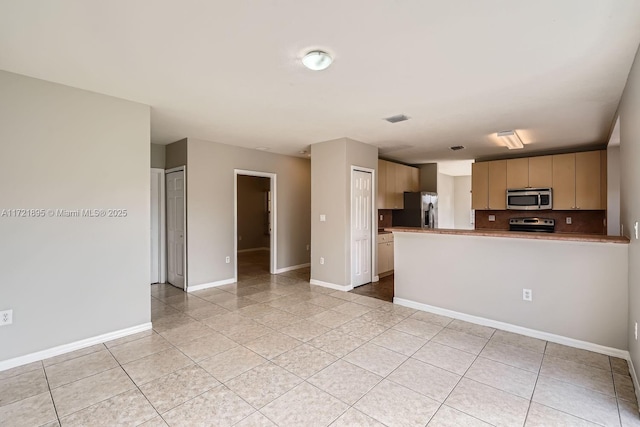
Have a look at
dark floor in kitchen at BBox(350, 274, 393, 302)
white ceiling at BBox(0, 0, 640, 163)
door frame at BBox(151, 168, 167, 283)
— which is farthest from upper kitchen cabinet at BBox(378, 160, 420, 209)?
door frame at BBox(151, 168, 167, 283)

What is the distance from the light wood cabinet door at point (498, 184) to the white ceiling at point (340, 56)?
7.02 ft

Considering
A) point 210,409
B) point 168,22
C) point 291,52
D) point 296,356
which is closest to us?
point 168,22

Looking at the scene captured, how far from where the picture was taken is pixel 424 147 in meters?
5.66

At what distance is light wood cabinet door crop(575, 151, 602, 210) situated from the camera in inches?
201

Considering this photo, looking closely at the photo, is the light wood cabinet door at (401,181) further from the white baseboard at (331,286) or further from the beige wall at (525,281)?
the beige wall at (525,281)

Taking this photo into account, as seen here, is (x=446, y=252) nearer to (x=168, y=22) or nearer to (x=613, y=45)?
(x=613, y=45)

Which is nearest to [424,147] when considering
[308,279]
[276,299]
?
[308,279]

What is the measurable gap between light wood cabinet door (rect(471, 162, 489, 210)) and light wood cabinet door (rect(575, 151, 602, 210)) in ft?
4.65

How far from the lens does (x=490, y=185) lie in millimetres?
6195

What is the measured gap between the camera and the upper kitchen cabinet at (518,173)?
577 cm

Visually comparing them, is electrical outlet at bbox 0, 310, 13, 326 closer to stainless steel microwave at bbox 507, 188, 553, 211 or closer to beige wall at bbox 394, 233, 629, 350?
beige wall at bbox 394, 233, 629, 350

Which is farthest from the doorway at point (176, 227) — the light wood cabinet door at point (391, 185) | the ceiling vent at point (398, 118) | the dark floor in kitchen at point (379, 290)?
the light wood cabinet door at point (391, 185)

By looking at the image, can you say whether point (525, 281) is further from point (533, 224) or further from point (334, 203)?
point (533, 224)

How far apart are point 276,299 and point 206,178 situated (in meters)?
2.32
